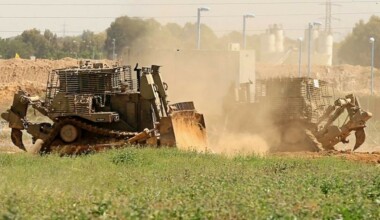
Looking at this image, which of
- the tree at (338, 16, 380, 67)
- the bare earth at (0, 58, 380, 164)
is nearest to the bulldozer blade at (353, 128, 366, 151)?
the bare earth at (0, 58, 380, 164)

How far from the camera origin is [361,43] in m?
146

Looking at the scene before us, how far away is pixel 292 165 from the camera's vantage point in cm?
2845

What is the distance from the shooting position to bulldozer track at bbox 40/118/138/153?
3631 cm

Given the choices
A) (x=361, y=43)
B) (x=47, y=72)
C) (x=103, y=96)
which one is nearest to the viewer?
(x=103, y=96)

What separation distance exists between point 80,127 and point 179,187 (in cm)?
1714

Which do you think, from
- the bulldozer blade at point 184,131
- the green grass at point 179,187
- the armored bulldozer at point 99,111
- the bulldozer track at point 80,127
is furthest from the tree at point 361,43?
the green grass at point 179,187

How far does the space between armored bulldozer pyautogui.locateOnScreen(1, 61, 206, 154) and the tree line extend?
159 feet

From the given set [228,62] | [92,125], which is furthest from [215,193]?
[228,62]

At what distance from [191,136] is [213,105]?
1864 cm

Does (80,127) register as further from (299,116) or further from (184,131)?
(299,116)

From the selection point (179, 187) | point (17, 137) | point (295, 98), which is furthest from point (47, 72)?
point (179, 187)

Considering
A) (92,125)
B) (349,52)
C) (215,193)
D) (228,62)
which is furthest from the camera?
(349,52)

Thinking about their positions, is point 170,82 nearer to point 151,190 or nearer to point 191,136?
point 191,136

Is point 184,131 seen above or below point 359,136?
above
